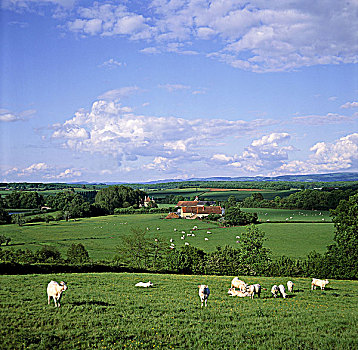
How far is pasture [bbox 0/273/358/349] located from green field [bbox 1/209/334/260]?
4450cm

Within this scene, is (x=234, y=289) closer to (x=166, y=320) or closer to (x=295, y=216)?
(x=166, y=320)

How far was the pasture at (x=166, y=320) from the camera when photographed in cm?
1216

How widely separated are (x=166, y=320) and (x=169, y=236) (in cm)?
7750

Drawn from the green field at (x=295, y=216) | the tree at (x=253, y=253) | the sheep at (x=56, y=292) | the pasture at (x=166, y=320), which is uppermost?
the sheep at (x=56, y=292)

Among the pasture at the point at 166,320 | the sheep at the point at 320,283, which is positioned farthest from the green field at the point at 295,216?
the pasture at the point at 166,320

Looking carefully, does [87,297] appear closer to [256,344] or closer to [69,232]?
[256,344]

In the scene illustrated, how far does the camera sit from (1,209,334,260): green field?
71688 millimetres

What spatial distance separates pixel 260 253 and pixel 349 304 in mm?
27415

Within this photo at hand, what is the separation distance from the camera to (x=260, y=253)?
47.5 metres

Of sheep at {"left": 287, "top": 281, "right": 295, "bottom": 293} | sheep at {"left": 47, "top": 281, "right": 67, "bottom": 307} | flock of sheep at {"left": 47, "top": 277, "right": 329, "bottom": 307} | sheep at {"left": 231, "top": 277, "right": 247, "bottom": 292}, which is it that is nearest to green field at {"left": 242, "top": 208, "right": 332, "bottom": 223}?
sheep at {"left": 287, "top": 281, "right": 295, "bottom": 293}

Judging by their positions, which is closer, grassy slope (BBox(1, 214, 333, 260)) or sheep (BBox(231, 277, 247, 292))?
sheep (BBox(231, 277, 247, 292))

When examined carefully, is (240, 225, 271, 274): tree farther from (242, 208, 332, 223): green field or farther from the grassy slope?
(242, 208, 332, 223): green field

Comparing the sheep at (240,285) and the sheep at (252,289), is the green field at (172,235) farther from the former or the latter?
the sheep at (252,289)

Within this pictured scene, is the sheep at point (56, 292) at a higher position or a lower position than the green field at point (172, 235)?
higher
